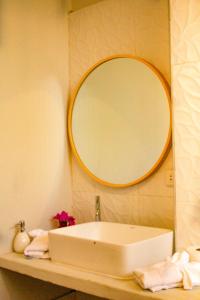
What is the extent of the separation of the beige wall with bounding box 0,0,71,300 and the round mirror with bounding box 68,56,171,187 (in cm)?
15

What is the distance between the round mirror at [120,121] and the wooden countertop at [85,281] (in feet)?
2.12

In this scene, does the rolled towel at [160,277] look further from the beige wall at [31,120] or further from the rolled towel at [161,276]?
the beige wall at [31,120]

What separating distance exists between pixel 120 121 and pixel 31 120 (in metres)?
0.54

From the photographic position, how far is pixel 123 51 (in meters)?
2.20

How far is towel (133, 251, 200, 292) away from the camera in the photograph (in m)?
1.39

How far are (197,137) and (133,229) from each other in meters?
0.62

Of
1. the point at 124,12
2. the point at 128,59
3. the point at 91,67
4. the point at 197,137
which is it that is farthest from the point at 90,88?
the point at 197,137

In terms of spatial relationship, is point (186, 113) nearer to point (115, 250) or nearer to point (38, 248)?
point (115, 250)

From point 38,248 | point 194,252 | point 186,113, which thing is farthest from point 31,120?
point 194,252

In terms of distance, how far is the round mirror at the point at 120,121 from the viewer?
2016 millimetres

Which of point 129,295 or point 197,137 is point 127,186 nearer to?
point 197,137

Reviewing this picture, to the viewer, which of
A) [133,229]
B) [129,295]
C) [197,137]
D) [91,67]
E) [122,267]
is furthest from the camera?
[91,67]

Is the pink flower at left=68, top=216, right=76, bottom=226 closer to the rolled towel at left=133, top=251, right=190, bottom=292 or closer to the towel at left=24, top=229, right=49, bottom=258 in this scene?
the towel at left=24, top=229, right=49, bottom=258

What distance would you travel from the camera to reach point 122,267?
154 centimetres
